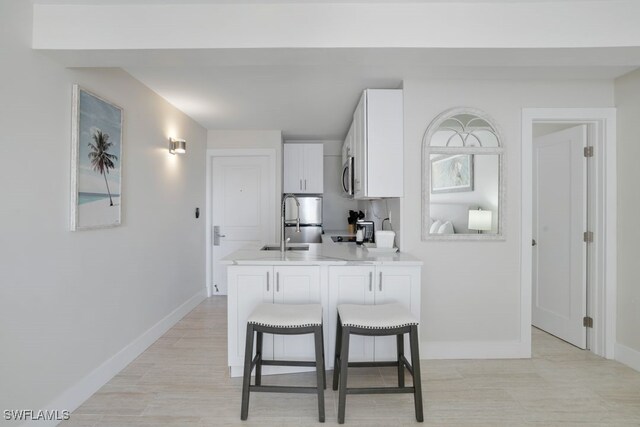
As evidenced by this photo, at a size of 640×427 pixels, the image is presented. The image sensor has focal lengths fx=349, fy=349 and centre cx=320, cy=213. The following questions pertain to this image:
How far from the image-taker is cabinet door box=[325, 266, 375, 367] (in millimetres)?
2512

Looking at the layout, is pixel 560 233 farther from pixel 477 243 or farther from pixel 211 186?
pixel 211 186

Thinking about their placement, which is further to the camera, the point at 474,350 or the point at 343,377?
the point at 474,350

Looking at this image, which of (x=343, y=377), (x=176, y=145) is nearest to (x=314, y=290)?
(x=343, y=377)

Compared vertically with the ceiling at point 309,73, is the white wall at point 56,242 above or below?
below

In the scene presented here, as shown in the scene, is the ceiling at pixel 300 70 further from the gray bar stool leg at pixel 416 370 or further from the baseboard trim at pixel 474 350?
the baseboard trim at pixel 474 350

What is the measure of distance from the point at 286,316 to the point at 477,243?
175cm

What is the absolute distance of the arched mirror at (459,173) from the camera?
2877 mm

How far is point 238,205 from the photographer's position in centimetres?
487

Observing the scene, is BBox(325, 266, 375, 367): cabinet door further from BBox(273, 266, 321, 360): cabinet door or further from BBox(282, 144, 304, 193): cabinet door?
BBox(282, 144, 304, 193): cabinet door

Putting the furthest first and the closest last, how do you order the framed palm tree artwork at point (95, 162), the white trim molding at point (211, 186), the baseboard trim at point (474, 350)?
the white trim molding at point (211, 186) < the baseboard trim at point (474, 350) < the framed palm tree artwork at point (95, 162)

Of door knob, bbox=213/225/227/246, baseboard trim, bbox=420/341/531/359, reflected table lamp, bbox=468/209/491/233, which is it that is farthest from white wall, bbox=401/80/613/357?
door knob, bbox=213/225/227/246

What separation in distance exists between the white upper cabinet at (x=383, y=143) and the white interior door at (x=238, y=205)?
2207mm

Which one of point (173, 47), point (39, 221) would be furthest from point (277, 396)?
point (173, 47)

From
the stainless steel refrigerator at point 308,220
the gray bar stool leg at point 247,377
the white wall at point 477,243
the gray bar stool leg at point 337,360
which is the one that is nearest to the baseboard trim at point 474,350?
the white wall at point 477,243
